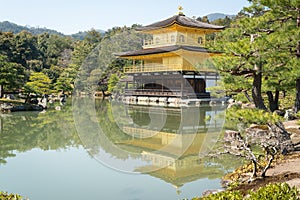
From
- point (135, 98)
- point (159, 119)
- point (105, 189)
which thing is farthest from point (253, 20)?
point (135, 98)

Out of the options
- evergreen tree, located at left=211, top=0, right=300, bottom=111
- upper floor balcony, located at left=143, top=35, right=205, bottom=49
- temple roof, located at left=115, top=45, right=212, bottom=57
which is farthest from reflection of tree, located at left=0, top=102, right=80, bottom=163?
upper floor balcony, located at left=143, top=35, right=205, bottom=49

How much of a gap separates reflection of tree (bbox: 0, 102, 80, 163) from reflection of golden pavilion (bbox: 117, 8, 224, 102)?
9.62 meters

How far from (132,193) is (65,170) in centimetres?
181

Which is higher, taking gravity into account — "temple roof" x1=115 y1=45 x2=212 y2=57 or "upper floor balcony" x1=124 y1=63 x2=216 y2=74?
"temple roof" x1=115 y1=45 x2=212 y2=57

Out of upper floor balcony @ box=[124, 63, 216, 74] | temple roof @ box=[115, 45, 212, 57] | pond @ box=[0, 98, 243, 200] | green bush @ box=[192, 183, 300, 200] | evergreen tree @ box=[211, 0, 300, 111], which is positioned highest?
temple roof @ box=[115, 45, 212, 57]

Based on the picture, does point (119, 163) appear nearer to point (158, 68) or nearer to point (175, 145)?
point (175, 145)

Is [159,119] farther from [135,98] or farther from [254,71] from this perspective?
[135,98]

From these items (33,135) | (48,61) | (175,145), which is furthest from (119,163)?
(48,61)

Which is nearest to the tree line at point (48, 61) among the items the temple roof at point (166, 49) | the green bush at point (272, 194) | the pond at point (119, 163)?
the temple roof at point (166, 49)

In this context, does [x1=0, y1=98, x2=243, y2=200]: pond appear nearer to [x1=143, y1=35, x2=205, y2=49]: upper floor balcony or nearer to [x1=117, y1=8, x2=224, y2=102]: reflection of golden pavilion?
[x1=117, y1=8, x2=224, y2=102]: reflection of golden pavilion

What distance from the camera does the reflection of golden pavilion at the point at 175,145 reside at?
18.2 feet

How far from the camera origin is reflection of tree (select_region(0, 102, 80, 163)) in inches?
322

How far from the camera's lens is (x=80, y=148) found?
26.5ft

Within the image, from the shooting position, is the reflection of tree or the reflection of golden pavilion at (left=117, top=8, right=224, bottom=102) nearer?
the reflection of tree
